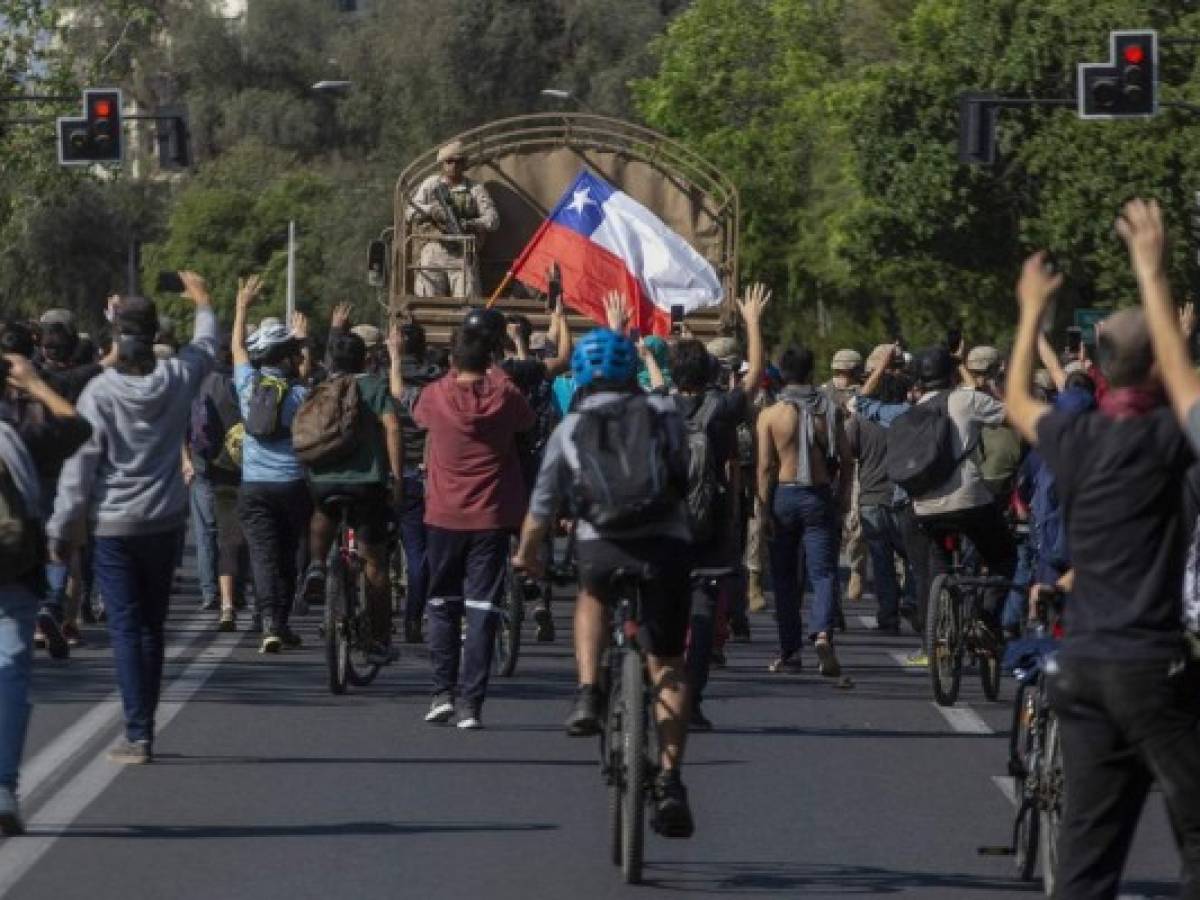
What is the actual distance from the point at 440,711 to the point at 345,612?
1217 mm

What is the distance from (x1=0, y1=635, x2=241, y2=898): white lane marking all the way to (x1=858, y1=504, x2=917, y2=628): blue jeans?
6143 millimetres

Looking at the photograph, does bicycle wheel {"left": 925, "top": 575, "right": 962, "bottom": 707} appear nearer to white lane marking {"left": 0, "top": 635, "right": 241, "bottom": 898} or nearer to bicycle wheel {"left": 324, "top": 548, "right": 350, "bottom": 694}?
bicycle wheel {"left": 324, "top": 548, "right": 350, "bottom": 694}

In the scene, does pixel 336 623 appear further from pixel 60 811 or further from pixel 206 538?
pixel 206 538

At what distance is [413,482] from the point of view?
1792cm

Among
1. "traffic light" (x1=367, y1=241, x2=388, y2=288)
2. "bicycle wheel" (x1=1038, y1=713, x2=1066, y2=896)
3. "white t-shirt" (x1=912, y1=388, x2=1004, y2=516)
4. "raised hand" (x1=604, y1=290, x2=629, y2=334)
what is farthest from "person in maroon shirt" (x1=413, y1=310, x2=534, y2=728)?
"traffic light" (x1=367, y1=241, x2=388, y2=288)

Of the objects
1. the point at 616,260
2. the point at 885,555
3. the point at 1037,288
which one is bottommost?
the point at 885,555

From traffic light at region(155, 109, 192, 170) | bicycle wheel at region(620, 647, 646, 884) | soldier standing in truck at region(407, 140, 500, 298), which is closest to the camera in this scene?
bicycle wheel at region(620, 647, 646, 884)

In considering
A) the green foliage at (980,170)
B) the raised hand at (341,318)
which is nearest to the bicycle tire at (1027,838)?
the raised hand at (341,318)

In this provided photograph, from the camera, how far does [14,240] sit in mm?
79812

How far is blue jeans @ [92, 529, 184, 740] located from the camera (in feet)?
40.0

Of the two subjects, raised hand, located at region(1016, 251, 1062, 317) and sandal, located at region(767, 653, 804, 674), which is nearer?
raised hand, located at region(1016, 251, 1062, 317)

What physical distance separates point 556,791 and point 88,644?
22.1ft

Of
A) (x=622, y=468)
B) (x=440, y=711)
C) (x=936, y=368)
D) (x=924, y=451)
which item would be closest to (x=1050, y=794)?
(x=622, y=468)

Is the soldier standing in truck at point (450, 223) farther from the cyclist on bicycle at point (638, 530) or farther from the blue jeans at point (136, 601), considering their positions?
the cyclist on bicycle at point (638, 530)
